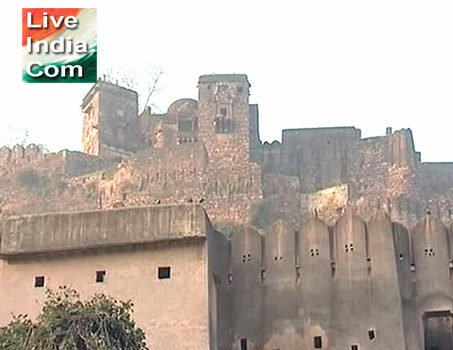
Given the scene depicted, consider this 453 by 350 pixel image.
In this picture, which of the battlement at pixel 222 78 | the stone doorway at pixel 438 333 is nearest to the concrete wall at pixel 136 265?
the stone doorway at pixel 438 333

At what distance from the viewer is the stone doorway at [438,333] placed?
25.0m

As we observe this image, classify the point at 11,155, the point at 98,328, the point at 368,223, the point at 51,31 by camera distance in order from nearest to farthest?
the point at 98,328, the point at 51,31, the point at 368,223, the point at 11,155

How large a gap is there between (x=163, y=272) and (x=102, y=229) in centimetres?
156

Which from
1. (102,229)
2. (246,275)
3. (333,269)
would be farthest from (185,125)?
(102,229)

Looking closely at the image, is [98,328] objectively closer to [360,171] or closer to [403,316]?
[403,316]

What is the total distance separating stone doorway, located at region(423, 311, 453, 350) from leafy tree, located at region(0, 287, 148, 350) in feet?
30.8

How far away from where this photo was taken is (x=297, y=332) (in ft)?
76.7

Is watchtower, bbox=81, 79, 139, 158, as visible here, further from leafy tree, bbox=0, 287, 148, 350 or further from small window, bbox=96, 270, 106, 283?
leafy tree, bbox=0, 287, 148, 350

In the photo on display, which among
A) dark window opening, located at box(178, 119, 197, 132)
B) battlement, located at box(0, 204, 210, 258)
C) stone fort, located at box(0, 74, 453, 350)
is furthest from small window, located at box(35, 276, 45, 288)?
dark window opening, located at box(178, 119, 197, 132)

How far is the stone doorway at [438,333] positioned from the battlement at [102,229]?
5514 mm

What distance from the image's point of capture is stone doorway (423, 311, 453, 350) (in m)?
25.0

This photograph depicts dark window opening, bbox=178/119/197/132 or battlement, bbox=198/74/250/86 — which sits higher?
battlement, bbox=198/74/250/86

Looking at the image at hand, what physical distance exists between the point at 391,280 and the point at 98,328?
8234 millimetres

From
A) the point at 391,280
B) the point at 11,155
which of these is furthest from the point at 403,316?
Result: the point at 11,155
